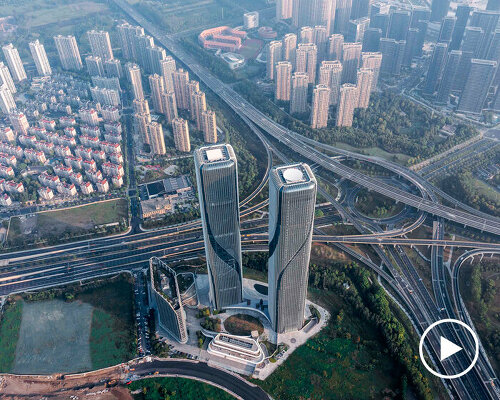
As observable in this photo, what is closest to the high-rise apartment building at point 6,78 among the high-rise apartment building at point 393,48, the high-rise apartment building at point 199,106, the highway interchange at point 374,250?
the high-rise apartment building at point 199,106

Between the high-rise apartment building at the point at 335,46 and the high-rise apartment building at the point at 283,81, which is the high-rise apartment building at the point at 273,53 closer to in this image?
the high-rise apartment building at the point at 283,81

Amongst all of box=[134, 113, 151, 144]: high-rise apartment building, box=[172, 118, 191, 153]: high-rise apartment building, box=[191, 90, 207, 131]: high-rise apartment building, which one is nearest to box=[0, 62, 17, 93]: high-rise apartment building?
box=[134, 113, 151, 144]: high-rise apartment building

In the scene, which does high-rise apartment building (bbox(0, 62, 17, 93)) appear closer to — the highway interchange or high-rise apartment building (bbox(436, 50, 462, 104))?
the highway interchange

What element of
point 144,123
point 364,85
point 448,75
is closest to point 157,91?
point 144,123

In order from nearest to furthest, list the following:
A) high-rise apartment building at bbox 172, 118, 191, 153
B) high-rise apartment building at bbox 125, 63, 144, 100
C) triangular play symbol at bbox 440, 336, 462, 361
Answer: triangular play symbol at bbox 440, 336, 462, 361, high-rise apartment building at bbox 172, 118, 191, 153, high-rise apartment building at bbox 125, 63, 144, 100

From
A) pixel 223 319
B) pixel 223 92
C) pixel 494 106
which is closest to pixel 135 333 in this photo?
pixel 223 319

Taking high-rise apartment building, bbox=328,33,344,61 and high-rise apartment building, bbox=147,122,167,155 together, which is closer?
high-rise apartment building, bbox=147,122,167,155

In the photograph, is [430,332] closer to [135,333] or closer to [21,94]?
[135,333]
